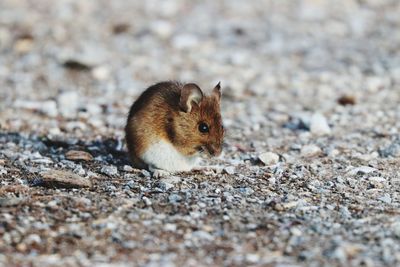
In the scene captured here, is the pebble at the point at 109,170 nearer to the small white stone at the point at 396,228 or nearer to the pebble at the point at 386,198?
the pebble at the point at 386,198

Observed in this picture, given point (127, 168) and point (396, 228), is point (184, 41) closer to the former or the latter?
point (127, 168)

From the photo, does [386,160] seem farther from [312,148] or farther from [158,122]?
[158,122]

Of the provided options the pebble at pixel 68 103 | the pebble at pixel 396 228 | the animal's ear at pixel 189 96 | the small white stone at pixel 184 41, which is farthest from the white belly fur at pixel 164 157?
the small white stone at pixel 184 41

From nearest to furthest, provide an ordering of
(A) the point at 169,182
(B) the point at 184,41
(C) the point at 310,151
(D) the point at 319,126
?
(A) the point at 169,182
(C) the point at 310,151
(D) the point at 319,126
(B) the point at 184,41

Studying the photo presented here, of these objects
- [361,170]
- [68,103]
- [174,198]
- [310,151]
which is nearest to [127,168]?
[174,198]

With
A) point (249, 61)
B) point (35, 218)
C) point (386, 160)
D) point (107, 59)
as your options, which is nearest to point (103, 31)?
point (107, 59)
